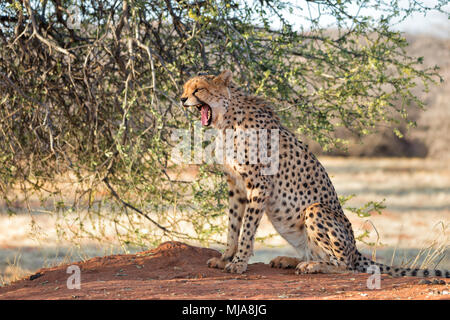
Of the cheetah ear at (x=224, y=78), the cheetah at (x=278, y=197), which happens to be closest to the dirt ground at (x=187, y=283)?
the cheetah at (x=278, y=197)

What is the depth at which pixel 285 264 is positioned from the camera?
4766 millimetres

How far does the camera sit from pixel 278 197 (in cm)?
461

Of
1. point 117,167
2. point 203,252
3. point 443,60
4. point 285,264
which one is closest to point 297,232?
point 285,264

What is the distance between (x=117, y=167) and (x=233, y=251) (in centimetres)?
175

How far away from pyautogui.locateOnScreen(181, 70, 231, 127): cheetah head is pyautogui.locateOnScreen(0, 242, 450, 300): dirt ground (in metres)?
1.09

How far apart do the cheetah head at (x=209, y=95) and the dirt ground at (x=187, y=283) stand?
109cm

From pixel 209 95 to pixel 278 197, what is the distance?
0.91 metres

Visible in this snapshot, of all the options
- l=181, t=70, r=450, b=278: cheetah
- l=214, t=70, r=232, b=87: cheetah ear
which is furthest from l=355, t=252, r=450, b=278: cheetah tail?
l=214, t=70, r=232, b=87: cheetah ear

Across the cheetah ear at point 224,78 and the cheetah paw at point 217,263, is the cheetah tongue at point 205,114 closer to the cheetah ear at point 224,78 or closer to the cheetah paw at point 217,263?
the cheetah ear at point 224,78

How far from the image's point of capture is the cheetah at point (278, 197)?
4445mm

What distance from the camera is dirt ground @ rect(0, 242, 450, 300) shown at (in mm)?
3559

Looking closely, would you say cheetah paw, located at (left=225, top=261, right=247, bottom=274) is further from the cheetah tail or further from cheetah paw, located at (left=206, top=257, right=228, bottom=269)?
the cheetah tail

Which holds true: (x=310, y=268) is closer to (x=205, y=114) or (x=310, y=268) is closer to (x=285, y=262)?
(x=285, y=262)

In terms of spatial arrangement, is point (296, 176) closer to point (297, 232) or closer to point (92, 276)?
point (297, 232)
